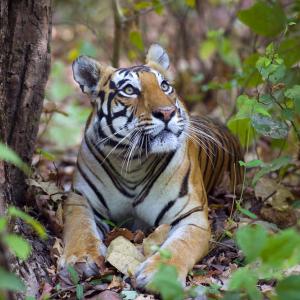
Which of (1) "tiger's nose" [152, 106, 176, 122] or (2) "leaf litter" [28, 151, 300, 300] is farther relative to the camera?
(1) "tiger's nose" [152, 106, 176, 122]

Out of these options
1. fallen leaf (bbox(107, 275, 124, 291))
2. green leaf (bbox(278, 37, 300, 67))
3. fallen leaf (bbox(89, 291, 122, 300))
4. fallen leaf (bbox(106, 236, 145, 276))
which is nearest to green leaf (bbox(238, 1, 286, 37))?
green leaf (bbox(278, 37, 300, 67))

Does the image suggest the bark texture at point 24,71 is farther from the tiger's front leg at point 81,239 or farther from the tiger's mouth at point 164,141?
the tiger's mouth at point 164,141

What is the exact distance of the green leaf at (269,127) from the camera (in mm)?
4059

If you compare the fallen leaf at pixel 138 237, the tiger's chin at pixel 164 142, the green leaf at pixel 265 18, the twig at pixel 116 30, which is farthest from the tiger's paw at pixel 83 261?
the twig at pixel 116 30

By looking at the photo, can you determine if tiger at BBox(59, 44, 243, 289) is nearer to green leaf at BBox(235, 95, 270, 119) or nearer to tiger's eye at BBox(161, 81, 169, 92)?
tiger's eye at BBox(161, 81, 169, 92)

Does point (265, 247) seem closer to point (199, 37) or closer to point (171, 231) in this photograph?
point (171, 231)

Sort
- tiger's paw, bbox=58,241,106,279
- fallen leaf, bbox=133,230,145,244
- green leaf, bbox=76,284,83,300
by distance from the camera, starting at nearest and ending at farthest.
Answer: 1. green leaf, bbox=76,284,83,300
2. tiger's paw, bbox=58,241,106,279
3. fallen leaf, bbox=133,230,145,244

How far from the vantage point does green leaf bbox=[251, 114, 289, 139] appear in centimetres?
406

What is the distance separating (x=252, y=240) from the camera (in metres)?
2.36

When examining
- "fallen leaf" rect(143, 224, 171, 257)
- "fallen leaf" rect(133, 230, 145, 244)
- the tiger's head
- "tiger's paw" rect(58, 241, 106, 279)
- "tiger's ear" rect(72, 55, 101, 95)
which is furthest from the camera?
"tiger's ear" rect(72, 55, 101, 95)

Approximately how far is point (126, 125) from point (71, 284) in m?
1.00

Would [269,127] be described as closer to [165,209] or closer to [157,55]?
[165,209]

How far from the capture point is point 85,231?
3.80m

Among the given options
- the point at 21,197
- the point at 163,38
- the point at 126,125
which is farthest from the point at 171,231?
the point at 163,38
